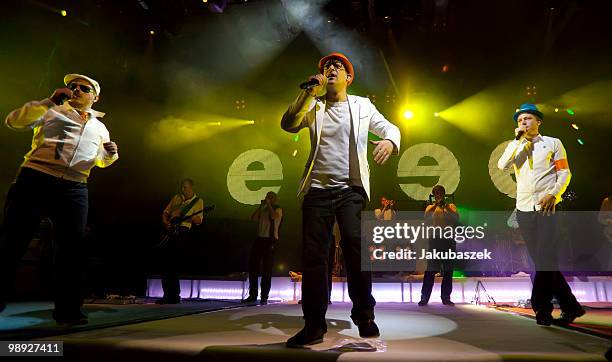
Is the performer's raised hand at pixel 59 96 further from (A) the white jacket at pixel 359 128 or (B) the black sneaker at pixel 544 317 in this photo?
(B) the black sneaker at pixel 544 317

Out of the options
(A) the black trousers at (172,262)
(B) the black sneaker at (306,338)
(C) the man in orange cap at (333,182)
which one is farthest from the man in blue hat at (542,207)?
(A) the black trousers at (172,262)

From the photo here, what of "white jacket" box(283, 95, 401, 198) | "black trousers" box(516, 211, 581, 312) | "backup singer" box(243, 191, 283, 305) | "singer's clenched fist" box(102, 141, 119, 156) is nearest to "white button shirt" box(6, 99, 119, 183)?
"singer's clenched fist" box(102, 141, 119, 156)

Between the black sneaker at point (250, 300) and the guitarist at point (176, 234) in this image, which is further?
the black sneaker at point (250, 300)

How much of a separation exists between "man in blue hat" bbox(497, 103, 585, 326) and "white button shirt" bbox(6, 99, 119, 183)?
11.8 ft

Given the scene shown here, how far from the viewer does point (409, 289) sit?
7.58 meters

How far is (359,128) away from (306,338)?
1.34m

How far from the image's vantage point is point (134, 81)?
27.8 ft

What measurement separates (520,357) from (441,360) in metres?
0.39

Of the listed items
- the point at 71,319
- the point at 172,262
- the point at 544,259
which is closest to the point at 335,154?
the point at 544,259

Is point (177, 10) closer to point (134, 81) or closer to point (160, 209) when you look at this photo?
point (134, 81)

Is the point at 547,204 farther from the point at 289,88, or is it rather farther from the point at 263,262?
the point at 289,88

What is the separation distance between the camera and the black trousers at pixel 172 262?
19.0 ft

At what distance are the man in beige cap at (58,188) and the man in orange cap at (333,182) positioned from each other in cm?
184

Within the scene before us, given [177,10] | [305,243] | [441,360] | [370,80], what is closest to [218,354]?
[305,243]
